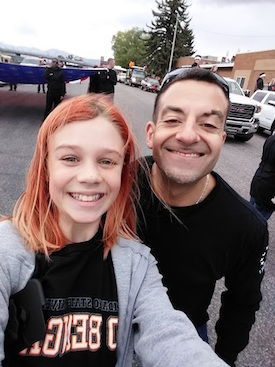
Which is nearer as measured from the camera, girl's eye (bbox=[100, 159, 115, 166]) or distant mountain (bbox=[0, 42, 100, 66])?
girl's eye (bbox=[100, 159, 115, 166])

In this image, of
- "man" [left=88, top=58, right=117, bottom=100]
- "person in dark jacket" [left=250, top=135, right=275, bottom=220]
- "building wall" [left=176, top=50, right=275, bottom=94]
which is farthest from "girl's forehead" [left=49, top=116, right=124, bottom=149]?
"building wall" [left=176, top=50, right=275, bottom=94]

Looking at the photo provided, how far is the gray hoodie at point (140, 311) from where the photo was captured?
0.99 meters

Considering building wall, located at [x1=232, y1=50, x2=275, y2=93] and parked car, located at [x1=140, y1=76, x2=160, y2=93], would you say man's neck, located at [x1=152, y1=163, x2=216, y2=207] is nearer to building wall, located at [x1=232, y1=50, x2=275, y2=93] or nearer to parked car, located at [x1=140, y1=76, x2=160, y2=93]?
building wall, located at [x1=232, y1=50, x2=275, y2=93]

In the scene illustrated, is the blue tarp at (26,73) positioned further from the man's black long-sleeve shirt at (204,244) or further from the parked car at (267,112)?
the man's black long-sleeve shirt at (204,244)

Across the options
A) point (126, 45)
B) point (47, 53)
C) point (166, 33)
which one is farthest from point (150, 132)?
point (126, 45)

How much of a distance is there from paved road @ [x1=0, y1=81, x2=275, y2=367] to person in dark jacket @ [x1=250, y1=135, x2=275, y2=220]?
1.91 feet

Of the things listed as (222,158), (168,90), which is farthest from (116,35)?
(168,90)

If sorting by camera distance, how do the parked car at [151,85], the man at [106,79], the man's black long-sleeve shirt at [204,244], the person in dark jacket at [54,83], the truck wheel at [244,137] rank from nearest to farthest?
the man's black long-sleeve shirt at [204,244] → the person in dark jacket at [54,83] → the truck wheel at [244,137] → the man at [106,79] → the parked car at [151,85]

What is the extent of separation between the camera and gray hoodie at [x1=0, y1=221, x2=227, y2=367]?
99cm

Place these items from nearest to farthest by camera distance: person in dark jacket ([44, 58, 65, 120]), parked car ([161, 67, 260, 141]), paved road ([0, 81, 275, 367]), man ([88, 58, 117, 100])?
paved road ([0, 81, 275, 367])
person in dark jacket ([44, 58, 65, 120])
parked car ([161, 67, 260, 141])
man ([88, 58, 117, 100])

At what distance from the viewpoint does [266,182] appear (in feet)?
12.1

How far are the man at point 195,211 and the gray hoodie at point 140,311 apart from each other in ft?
0.78

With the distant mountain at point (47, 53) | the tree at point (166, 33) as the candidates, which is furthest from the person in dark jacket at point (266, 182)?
the distant mountain at point (47, 53)

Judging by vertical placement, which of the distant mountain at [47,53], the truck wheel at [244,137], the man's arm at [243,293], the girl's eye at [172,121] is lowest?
the truck wheel at [244,137]
